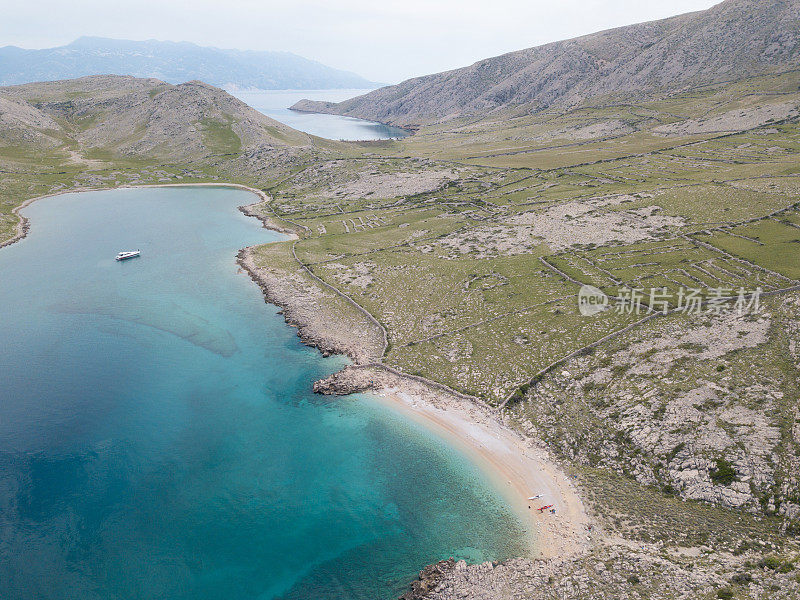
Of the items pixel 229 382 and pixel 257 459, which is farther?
pixel 229 382

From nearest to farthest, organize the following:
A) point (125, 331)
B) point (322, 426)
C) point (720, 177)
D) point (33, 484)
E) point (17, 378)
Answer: point (33, 484) < point (322, 426) < point (17, 378) < point (125, 331) < point (720, 177)

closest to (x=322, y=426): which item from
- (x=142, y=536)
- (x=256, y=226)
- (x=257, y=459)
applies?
(x=257, y=459)

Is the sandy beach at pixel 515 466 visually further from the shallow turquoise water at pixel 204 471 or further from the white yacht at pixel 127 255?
the white yacht at pixel 127 255

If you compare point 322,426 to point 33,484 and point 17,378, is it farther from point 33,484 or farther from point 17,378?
point 17,378

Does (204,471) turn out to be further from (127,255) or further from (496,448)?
(127,255)

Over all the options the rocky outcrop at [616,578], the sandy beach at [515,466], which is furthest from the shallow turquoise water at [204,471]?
the rocky outcrop at [616,578]

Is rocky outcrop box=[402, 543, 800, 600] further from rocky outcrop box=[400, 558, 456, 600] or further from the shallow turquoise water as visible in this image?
the shallow turquoise water
